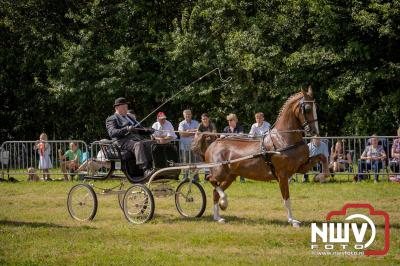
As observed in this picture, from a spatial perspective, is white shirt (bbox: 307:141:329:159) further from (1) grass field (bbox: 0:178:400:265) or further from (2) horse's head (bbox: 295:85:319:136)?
(2) horse's head (bbox: 295:85:319:136)

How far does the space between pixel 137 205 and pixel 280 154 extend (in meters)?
2.68

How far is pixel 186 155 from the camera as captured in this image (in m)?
19.9

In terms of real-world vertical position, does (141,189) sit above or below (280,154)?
below

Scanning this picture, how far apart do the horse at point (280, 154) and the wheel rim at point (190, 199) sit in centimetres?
36

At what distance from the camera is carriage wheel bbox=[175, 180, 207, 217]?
42.5 ft

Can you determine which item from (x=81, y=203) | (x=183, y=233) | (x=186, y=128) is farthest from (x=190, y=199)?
(x=186, y=128)

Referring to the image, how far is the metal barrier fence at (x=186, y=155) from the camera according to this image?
1877cm

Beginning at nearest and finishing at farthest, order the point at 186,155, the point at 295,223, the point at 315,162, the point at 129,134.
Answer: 1. the point at 295,223
2. the point at 315,162
3. the point at 129,134
4. the point at 186,155

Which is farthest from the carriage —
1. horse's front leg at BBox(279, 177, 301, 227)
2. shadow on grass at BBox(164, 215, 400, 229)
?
horse's front leg at BBox(279, 177, 301, 227)

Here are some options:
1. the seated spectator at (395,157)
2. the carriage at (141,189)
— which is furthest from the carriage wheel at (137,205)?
the seated spectator at (395,157)

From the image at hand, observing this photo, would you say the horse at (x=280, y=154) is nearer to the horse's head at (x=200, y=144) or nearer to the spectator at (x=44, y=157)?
the horse's head at (x=200, y=144)

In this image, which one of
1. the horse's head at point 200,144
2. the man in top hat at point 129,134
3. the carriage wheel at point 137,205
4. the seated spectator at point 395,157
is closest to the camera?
the carriage wheel at point 137,205

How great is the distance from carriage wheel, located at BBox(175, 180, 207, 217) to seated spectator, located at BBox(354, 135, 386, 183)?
6.99 meters

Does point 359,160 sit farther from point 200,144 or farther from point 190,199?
point 190,199
